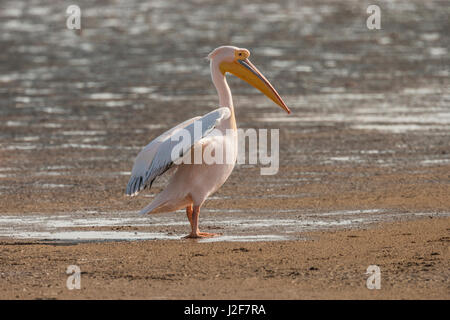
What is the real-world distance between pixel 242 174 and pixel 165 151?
383 centimetres

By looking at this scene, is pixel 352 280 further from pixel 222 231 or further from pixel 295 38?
pixel 295 38

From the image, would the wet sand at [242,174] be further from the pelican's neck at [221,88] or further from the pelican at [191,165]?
the pelican's neck at [221,88]

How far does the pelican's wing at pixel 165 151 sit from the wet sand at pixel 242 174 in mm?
607

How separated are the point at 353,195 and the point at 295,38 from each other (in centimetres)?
2031

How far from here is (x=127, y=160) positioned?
44.7 ft

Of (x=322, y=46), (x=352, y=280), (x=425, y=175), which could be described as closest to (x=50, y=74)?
(x=322, y=46)

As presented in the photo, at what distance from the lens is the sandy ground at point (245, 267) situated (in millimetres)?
7492

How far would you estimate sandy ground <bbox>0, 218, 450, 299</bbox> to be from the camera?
749cm

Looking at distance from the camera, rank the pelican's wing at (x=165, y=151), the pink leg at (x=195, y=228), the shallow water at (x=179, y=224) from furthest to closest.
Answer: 1. the shallow water at (x=179, y=224)
2. the pink leg at (x=195, y=228)
3. the pelican's wing at (x=165, y=151)

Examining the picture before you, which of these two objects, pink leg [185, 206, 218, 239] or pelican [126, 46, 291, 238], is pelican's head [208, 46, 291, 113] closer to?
pelican [126, 46, 291, 238]

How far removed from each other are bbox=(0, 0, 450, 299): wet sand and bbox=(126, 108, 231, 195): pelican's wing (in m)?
0.61

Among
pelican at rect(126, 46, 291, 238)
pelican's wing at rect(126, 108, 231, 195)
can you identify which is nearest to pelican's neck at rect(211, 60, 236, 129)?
pelican at rect(126, 46, 291, 238)

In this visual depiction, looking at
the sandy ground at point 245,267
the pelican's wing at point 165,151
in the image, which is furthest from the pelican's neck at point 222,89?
the sandy ground at point 245,267

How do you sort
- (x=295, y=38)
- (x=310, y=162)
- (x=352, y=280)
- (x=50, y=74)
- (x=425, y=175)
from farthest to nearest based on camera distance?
(x=295, y=38) < (x=50, y=74) < (x=310, y=162) < (x=425, y=175) < (x=352, y=280)
